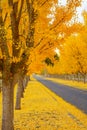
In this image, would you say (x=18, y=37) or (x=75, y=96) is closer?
(x=18, y=37)

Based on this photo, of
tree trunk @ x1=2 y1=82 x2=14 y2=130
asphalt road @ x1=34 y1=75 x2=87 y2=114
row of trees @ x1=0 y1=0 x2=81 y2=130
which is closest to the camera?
row of trees @ x1=0 y1=0 x2=81 y2=130

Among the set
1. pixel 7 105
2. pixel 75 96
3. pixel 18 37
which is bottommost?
pixel 75 96

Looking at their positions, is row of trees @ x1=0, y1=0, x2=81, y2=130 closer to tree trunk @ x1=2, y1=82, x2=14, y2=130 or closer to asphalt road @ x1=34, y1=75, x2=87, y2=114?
tree trunk @ x1=2, y1=82, x2=14, y2=130

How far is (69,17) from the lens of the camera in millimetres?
12930

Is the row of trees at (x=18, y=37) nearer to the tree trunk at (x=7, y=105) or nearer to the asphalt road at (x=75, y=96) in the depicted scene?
the tree trunk at (x=7, y=105)

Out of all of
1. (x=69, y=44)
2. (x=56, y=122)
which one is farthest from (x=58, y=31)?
(x=69, y=44)

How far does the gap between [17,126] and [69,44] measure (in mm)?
34694

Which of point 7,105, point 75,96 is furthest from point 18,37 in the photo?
point 75,96

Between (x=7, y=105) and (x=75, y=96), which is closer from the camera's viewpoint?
(x=7, y=105)

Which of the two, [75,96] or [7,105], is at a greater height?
[7,105]

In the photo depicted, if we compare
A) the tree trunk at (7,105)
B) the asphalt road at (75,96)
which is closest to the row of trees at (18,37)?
the tree trunk at (7,105)

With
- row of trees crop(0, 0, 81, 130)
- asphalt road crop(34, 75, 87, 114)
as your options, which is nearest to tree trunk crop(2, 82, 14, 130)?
row of trees crop(0, 0, 81, 130)

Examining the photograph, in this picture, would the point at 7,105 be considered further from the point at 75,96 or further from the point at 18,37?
the point at 75,96

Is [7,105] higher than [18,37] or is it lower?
lower
